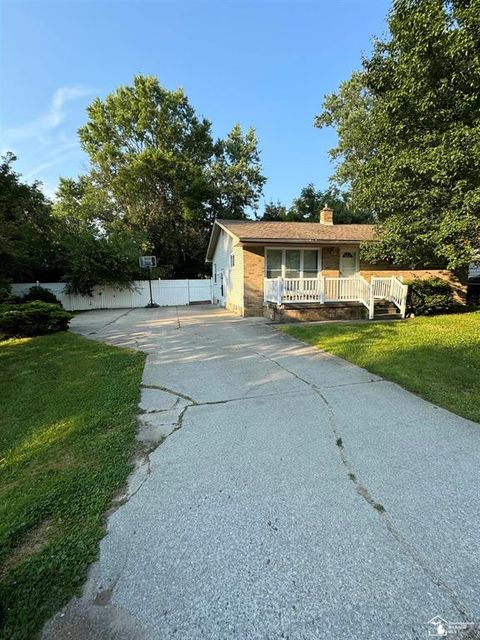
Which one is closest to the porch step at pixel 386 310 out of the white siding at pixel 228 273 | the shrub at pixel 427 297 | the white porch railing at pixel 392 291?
the white porch railing at pixel 392 291

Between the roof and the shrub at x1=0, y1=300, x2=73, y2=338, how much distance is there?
6631 mm

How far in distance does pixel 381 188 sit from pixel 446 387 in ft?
20.5

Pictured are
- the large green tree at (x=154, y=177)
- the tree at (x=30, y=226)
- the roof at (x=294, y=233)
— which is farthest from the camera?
the large green tree at (x=154, y=177)

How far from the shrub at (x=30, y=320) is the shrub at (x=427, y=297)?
11794mm

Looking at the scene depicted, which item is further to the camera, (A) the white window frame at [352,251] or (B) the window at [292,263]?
(A) the white window frame at [352,251]

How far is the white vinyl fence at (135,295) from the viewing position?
1834 cm

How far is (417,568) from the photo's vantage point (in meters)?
1.75

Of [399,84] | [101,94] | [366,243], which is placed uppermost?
[101,94]

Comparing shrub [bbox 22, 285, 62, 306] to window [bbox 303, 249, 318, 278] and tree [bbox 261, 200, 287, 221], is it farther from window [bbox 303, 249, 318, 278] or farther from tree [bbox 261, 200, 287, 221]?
tree [bbox 261, 200, 287, 221]

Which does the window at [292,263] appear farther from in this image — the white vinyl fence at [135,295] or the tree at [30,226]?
the tree at [30,226]

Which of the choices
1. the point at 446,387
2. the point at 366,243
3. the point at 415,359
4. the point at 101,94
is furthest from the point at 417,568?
the point at 101,94

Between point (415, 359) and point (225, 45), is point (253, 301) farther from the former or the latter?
point (225, 45)

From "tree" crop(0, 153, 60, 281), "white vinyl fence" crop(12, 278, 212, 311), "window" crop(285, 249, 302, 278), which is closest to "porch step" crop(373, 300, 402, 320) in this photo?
"window" crop(285, 249, 302, 278)

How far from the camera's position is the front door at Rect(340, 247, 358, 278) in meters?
13.0
